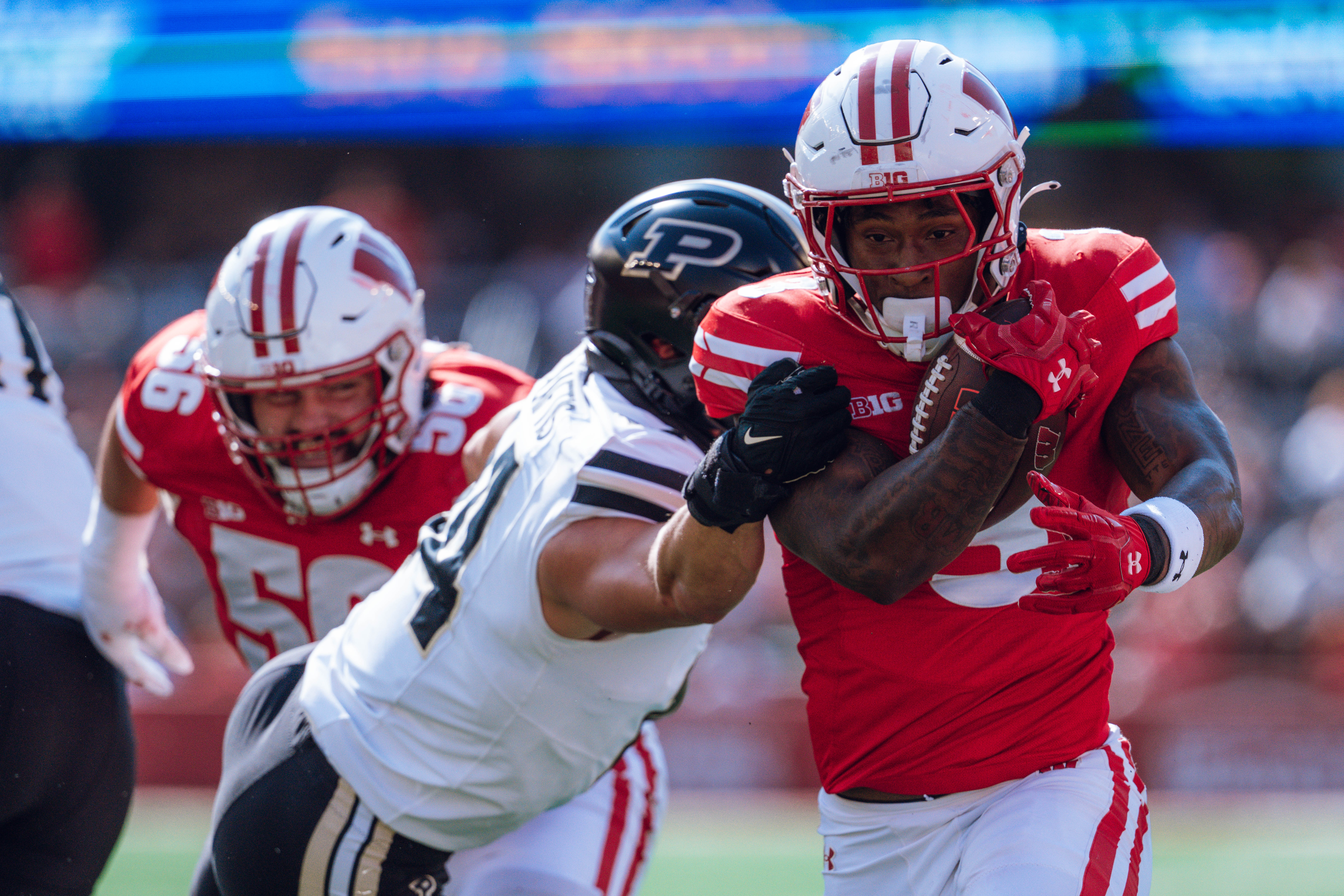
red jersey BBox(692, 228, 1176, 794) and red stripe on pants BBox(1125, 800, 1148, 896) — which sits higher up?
red jersey BBox(692, 228, 1176, 794)

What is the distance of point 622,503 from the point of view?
2400mm

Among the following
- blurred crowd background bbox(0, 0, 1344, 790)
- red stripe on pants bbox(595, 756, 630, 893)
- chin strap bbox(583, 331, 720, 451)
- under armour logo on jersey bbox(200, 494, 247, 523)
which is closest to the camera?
chin strap bbox(583, 331, 720, 451)

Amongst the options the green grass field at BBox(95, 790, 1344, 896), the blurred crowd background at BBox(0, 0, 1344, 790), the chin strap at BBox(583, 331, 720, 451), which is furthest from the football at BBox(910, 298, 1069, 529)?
the blurred crowd background at BBox(0, 0, 1344, 790)

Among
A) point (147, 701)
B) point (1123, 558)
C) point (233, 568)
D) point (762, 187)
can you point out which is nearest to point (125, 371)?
point (147, 701)

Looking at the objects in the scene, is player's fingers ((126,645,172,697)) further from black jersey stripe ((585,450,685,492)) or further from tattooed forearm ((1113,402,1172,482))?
tattooed forearm ((1113,402,1172,482))

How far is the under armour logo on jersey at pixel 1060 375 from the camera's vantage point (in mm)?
1969

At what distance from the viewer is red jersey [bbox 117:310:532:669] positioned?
11.0ft

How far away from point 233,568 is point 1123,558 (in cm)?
230

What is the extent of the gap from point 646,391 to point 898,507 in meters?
0.77

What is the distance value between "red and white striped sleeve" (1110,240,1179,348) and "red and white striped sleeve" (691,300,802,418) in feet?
1.72

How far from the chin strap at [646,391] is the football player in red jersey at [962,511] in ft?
1.01

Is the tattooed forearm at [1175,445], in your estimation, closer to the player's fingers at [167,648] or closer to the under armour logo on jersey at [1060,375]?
the under armour logo on jersey at [1060,375]

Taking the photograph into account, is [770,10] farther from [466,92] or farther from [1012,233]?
[1012,233]

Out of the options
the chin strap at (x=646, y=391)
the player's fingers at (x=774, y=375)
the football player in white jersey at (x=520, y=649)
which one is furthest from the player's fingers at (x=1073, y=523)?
the chin strap at (x=646, y=391)
